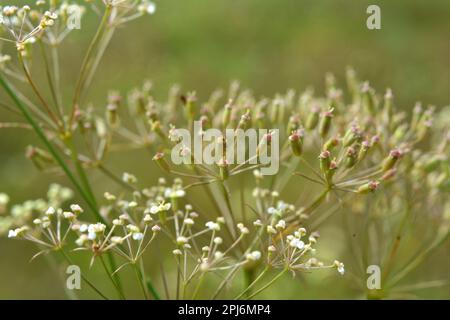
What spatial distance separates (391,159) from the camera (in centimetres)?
226

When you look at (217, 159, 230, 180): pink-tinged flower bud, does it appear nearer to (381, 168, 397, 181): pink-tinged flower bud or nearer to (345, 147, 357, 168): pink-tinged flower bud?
(345, 147, 357, 168): pink-tinged flower bud

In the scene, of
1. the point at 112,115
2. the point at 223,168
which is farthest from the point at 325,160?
the point at 112,115

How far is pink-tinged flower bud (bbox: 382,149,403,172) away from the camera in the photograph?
2.24 meters

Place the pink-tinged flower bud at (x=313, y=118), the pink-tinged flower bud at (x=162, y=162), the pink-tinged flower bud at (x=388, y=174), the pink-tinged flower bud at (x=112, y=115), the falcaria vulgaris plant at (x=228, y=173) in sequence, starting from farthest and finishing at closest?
the pink-tinged flower bud at (x=112, y=115), the pink-tinged flower bud at (x=313, y=118), the pink-tinged flower bud at (x=388, y=174), the pink-tinged flower bud at (x=162, y=162), the falcaria vulgaris plant at (x=228, y=173)

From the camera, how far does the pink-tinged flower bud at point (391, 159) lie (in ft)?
7.34

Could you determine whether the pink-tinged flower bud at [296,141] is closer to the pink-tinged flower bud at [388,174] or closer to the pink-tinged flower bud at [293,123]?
the pink-tinged flower bud at [293,123]

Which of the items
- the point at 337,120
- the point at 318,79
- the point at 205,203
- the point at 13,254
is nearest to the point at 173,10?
the point at 318,79

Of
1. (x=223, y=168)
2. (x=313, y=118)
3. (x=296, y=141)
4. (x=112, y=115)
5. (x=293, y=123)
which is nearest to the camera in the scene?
→ (x=223, y=168)

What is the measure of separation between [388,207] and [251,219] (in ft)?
4.00

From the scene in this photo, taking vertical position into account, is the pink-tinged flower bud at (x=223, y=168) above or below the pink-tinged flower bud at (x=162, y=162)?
below

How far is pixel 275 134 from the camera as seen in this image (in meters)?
2.22

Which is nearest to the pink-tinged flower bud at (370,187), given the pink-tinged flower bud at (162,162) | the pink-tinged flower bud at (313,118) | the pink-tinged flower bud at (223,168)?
the pink-tinged flower bud at (313,118)

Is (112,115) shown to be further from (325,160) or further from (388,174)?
(388,174)

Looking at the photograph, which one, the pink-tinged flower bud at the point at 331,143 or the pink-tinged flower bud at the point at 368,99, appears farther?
the pink-tinged flower bud at the point at 368,99
